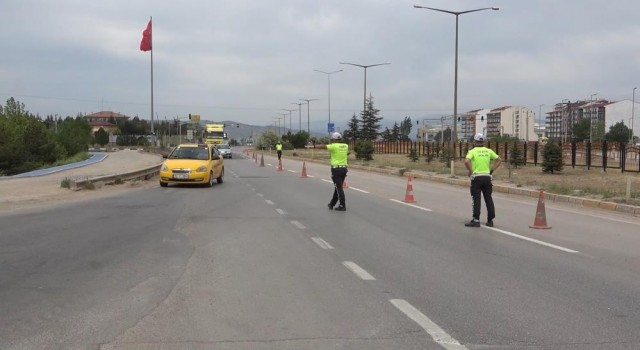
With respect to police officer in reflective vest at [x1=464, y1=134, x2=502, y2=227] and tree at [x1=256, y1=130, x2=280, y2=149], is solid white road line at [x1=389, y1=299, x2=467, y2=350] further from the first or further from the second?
tree at [x1=256, y1=130, x2=280, y2=149]

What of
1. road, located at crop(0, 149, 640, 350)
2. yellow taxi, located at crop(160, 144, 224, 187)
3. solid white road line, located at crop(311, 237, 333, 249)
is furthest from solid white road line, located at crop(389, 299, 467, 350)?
yellow taxi, located at crop(160, 144, 224, 187)

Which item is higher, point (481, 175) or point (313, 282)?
point (481, 175)

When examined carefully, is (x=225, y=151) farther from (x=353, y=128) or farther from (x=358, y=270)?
(x=353, y=128)

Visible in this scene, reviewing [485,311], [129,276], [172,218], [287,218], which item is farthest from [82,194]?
[485,311]

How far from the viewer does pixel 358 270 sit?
24.0 feet

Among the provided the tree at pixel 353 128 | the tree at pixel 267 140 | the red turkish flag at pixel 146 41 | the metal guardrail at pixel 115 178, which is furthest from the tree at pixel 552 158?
the tree at pixel 353 128

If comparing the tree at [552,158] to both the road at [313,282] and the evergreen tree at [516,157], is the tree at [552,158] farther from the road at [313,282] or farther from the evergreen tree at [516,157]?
the road at [313,282]

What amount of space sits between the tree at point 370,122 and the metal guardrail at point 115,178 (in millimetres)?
89973

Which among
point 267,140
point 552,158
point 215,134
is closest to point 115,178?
point 552,158

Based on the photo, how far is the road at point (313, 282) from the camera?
4832 millimetres

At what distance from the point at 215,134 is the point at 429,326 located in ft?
210

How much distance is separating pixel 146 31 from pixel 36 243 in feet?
125

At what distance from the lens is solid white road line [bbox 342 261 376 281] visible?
6.92 meters

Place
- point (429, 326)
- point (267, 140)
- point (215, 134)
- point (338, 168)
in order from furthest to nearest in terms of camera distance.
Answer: point (267, 140) → point (215, 134) → point (338, 168) → point (429, 326)
